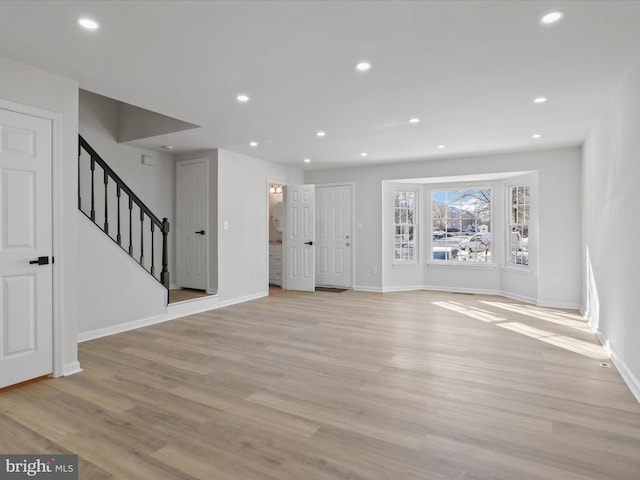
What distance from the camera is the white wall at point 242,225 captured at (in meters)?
6.04

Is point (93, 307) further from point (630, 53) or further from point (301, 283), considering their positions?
point (630, 53)

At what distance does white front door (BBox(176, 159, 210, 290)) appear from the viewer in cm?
615

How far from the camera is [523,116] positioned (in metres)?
4.29

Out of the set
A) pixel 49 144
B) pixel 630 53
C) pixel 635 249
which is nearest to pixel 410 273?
pixel 635 249

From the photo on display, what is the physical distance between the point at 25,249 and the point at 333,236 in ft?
18.4

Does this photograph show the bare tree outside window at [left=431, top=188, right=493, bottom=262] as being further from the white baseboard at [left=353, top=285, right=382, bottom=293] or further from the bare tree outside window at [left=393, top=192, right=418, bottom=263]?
the white baseboard at [left=353, top=285, right=382, bottom=293]

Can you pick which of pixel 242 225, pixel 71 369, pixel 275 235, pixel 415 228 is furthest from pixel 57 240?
pixel 415 228

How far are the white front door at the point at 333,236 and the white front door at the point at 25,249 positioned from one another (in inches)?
214

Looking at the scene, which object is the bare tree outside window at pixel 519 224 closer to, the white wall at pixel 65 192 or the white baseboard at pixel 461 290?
the white baseboard at pixel 461 290

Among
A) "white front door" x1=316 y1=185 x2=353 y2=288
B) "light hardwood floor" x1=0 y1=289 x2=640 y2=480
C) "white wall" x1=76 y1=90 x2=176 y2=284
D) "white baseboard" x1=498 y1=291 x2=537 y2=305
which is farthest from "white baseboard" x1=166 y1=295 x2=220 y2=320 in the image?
"white baseboard" x1=498 y1=291 x2=537 y2=305

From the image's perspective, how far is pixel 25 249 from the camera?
2.98m

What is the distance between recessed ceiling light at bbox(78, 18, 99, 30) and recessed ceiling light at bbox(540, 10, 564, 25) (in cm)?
285

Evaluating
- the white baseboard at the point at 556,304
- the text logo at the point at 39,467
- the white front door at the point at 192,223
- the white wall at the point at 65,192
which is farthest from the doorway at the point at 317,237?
the text logo at the point at 39,467

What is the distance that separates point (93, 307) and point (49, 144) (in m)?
1.96
